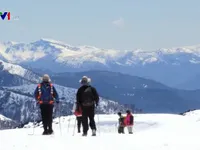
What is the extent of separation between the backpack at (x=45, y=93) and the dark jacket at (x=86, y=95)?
1.27m

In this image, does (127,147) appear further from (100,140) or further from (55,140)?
(55,140)

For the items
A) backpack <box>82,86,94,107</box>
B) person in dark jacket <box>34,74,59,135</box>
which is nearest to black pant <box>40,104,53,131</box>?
person in dark jacket <box>34,74,59,135</box>

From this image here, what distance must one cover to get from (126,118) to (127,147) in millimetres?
15295

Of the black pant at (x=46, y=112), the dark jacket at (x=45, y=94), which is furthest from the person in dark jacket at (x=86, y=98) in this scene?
the black pant at (x=46, y=112)

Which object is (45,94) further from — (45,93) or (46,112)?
(46,112)

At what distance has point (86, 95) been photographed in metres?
18.9

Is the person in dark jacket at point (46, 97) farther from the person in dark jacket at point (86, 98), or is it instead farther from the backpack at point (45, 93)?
the person in dark jacket at point (86, 98)

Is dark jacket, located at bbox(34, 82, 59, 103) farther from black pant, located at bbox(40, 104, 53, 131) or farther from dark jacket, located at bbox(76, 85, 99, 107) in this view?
dark jacket, located at bbox(76, 85, 99, 107)

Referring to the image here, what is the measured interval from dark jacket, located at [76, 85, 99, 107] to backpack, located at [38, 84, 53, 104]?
1.27 m

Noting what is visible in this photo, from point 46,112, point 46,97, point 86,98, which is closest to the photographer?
point 86,98

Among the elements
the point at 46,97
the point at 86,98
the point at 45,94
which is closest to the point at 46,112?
the point at 46,97

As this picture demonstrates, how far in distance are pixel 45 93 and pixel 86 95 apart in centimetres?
187

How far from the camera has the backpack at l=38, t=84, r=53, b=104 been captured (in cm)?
1947

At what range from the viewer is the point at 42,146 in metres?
15.4
